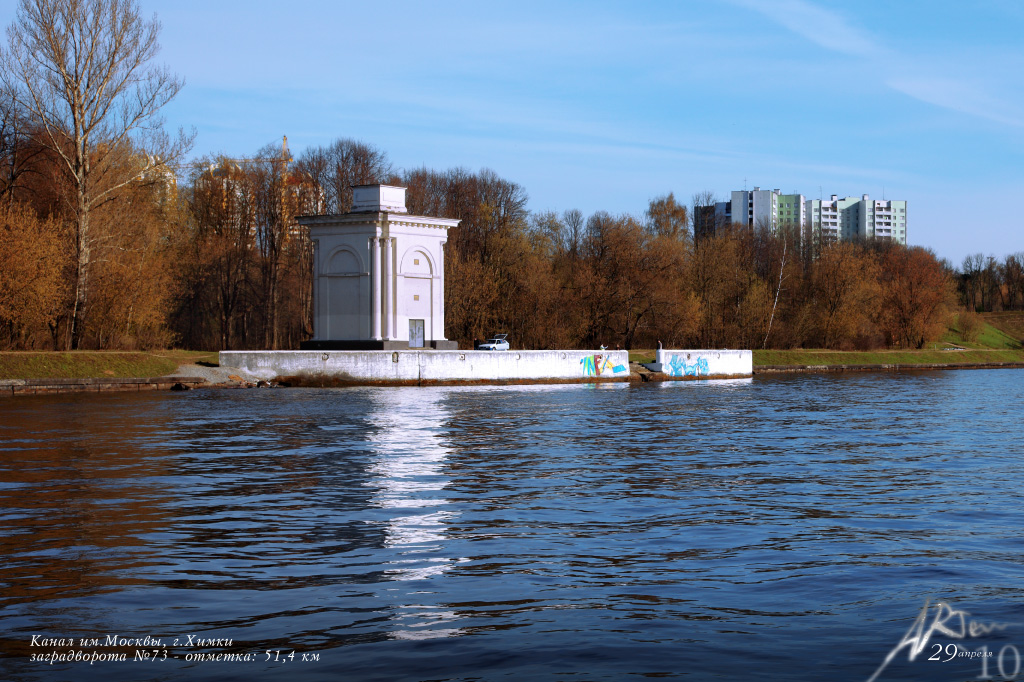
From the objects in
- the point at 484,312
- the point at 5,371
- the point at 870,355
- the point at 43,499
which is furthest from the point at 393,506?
the point at 870,355

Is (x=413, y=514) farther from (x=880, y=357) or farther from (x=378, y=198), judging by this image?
(x=880, y=357)

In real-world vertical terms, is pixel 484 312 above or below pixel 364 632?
above

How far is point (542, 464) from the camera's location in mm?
20656

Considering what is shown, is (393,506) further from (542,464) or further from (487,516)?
(542,464)

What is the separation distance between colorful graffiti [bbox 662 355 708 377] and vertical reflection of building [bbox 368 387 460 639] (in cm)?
3793

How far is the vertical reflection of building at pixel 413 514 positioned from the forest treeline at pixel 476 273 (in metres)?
36.6

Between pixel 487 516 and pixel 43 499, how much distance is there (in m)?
6.91

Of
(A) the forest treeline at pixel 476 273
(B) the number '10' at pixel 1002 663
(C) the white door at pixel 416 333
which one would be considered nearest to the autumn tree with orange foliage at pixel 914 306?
(A) the forest treeline at pixel 476 273

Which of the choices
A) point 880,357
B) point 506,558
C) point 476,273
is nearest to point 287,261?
point 476,273

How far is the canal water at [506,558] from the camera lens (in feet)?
25.6

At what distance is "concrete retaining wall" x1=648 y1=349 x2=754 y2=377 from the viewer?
66.8 metres

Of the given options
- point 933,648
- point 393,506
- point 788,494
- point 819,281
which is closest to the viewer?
point 933,648
